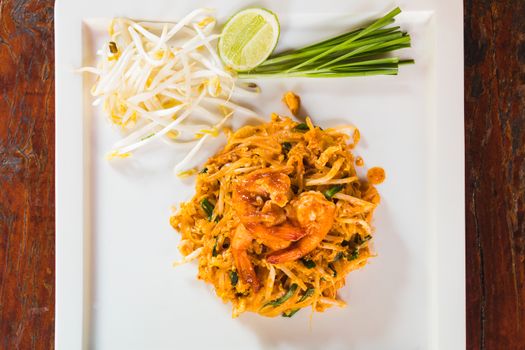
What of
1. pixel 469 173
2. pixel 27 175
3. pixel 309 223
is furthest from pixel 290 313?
pixel 27 175

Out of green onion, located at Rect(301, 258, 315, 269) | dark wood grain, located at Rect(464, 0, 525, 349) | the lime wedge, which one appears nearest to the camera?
green onion, located at Rect(301, 258, 315, 269)

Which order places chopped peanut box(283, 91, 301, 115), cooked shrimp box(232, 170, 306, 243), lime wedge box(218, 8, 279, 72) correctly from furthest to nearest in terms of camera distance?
chopped peanut box(283, 91, 301, 115) → lime wedge box(218, 8, 279, 72) → cooked shrimp box(232, 170, 306, 243)

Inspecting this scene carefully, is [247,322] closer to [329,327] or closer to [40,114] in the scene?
[329,327]

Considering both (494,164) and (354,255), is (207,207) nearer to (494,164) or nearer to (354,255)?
(354,255)

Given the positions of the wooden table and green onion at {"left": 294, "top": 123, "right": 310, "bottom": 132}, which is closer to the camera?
green onion at {"left": 294, "top": 123, "right": 310, "bottom": 132}

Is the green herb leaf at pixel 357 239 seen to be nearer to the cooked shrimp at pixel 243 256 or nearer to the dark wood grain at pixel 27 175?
the cooked shrimp at pixel 243 256

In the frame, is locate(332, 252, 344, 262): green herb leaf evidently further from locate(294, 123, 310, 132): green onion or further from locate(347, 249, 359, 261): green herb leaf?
locate(294, 123, 310, 132): green onion

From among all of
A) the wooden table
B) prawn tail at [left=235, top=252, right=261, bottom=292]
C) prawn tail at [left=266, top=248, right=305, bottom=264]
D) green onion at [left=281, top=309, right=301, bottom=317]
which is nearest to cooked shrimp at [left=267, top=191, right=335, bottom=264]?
prawn tail at [left=266, top=248, right=305, bottom=264]

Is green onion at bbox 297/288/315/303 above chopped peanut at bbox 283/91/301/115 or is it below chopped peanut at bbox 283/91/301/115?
below
